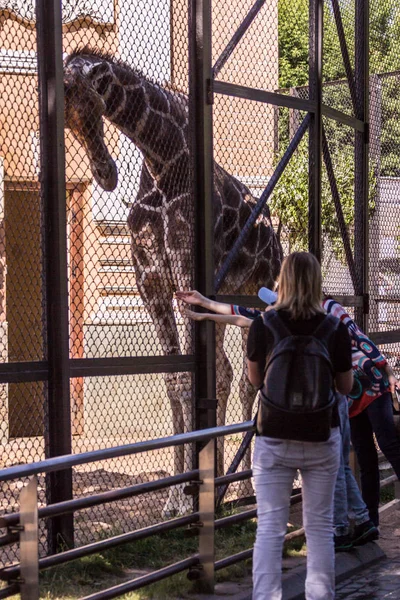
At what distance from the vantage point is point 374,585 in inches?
246

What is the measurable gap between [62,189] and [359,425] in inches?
100.0

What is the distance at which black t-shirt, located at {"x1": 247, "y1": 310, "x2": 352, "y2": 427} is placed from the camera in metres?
4.98

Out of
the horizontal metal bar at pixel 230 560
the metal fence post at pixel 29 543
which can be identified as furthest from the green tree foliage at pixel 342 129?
the metal fence post at pixel 29 543

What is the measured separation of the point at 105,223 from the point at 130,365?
1251 mm

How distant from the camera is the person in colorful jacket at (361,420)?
6422 millimetres

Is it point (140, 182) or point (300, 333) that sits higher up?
point (140, 182)

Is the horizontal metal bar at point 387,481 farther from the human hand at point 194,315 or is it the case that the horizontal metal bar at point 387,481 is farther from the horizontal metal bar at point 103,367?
the human hand at point 194,315

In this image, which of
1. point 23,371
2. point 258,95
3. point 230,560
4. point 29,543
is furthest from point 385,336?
point 29,543

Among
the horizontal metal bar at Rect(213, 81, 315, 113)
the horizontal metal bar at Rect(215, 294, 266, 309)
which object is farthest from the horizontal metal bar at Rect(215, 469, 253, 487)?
the horizontal metal bar at Rect(213, 81, 315, 113)

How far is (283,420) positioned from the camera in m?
4.88

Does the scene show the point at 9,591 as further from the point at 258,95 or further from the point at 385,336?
the point at 385,336

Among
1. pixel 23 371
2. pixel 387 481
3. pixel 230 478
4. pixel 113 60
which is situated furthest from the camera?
pixel 387 481

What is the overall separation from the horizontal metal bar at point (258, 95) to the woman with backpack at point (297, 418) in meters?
2.40

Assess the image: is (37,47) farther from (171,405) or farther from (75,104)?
(171,405)
